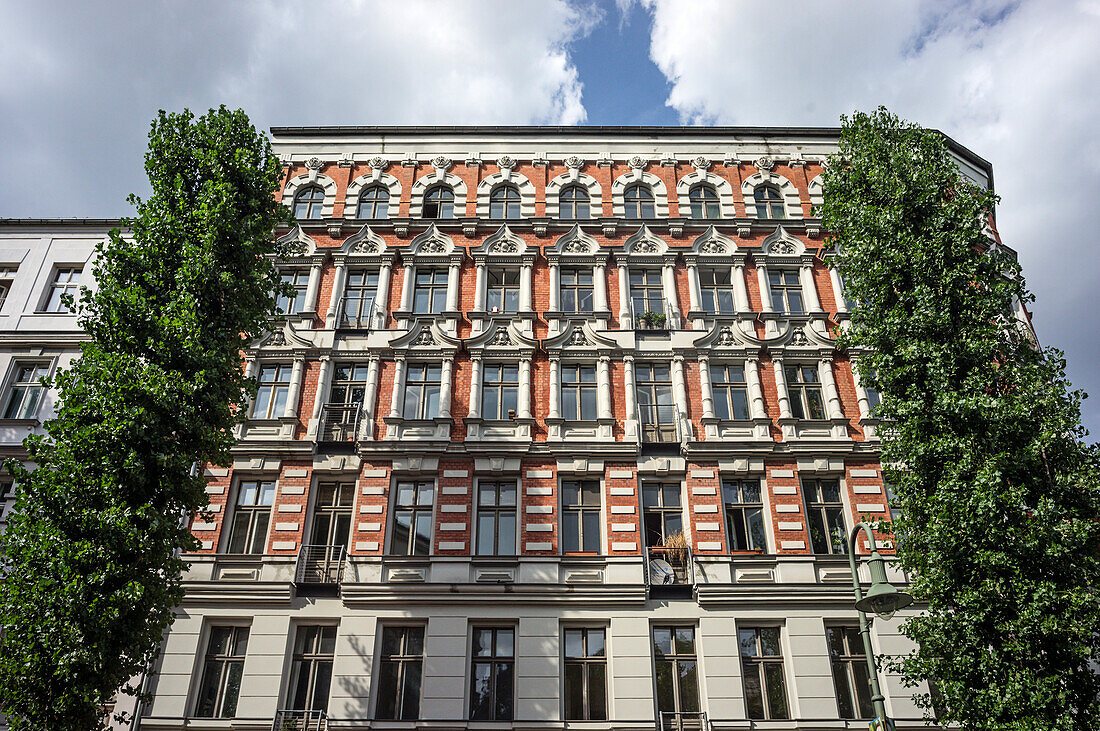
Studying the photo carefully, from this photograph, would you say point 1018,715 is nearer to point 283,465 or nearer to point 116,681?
point 116,681

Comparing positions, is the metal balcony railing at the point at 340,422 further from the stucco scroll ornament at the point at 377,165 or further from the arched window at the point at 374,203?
the stucco scroll ornament at the point at 377,165

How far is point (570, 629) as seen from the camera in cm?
2247

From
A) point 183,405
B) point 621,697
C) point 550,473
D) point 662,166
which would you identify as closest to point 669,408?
point 550,473

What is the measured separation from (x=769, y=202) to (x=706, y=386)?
9984 mm

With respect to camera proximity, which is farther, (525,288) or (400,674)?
(525,288)

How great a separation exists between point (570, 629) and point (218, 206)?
1616 cm

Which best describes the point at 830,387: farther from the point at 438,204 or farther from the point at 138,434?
the point at 138,434

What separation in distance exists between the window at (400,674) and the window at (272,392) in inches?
347

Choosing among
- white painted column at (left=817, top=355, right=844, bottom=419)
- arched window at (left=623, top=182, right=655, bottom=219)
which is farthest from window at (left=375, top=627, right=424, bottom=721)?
arched window at (left=623, top=182, right=655, bottom=219)

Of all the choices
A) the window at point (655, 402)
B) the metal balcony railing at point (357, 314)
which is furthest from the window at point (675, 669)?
the metal balcony railing at point (357, 314)

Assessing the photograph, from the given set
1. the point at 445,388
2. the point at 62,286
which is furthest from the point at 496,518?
the point at 62,286

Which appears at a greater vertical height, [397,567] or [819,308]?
[819,308]

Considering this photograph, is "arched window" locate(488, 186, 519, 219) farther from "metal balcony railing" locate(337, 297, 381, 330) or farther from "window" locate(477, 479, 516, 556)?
"window" locate(477, 479, 516, 556)

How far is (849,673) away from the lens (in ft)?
71.7
